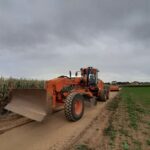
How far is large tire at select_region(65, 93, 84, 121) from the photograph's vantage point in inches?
286

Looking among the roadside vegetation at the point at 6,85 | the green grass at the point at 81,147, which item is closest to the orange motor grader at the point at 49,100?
the green grass at the point at 81,147

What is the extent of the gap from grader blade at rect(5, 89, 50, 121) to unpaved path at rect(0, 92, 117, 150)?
0.49 m

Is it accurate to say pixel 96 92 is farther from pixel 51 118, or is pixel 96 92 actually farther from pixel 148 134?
pixel 148 134

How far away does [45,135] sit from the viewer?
19.7 ft

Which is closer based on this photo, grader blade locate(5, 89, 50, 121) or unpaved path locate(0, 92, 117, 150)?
unpaved path locate(0, 92, 117, 150)

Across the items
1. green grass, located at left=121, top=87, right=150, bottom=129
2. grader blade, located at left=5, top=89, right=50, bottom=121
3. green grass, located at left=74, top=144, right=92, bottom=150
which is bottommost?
green grass, located at left=74, top=144, right=92, bottom=150

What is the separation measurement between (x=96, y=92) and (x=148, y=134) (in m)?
6.80

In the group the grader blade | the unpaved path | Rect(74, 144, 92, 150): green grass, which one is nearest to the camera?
Rect(74, 144, 92, 150): green grass

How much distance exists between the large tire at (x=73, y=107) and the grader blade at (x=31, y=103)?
0.95m

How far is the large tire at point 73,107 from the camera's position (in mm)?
7262

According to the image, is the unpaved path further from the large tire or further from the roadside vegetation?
the roadside vegetation

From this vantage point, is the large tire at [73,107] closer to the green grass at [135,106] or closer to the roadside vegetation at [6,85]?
the green grass at [135,106]

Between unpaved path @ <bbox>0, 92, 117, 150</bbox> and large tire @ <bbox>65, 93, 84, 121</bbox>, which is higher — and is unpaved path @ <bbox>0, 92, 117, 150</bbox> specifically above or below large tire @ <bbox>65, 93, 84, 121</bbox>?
Answer: below

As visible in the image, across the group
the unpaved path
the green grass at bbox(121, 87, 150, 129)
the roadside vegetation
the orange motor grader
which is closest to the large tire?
the orange motor grader
